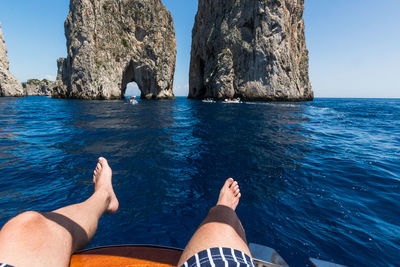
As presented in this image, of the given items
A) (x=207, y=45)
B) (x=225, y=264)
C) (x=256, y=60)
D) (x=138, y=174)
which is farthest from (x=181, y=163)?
(x=207, y=45)

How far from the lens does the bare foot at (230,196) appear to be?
2509mm

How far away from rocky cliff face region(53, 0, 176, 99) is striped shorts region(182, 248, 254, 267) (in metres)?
43.7

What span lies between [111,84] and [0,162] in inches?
1566

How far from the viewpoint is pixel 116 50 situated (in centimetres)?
4084

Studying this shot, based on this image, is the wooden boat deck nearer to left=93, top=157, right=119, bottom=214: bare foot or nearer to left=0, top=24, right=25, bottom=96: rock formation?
left=93, top=157, right=119, bottom=214: bare foot

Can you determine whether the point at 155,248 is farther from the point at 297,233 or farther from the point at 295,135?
the point at 295,135

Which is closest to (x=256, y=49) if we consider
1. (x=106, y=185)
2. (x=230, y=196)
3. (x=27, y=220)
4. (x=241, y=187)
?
(x=241, y=187)

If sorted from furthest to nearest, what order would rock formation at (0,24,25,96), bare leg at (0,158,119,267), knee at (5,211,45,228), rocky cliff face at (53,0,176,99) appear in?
rock formation at (0,24,25,96), rocky cliff face at (53,0,176,99), knee at (5,211,45,228), bare leg at (0,158,119,267)

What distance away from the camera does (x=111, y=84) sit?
40.0 metres

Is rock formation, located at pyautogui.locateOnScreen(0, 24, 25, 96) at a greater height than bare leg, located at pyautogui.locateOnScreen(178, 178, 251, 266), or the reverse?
rock formation, located at pyautogui.locateOnScreen(0, 24, 25, 96)

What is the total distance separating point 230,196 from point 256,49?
39542 mm

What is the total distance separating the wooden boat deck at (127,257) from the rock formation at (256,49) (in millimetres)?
39583

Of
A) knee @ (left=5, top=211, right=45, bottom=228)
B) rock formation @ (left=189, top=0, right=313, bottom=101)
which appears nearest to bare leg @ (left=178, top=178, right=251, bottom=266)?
knee @ (left=5, top=211, right=45, bottom=228)

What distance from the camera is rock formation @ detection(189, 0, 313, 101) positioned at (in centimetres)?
3534
